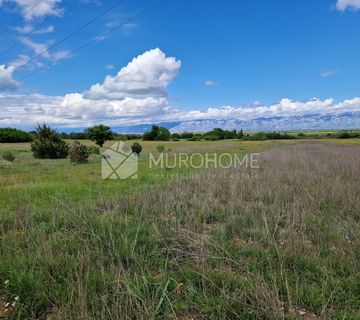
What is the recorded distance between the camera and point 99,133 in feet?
147

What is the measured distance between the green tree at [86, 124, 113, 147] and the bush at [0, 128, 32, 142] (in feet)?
80.8

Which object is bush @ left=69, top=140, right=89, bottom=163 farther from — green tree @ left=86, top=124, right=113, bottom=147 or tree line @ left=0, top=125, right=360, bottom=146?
green tree @ left=86, top=124, right=113, bottom=147

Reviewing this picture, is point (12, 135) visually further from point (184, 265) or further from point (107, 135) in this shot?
point (184, 265)

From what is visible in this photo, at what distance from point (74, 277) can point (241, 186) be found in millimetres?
5744

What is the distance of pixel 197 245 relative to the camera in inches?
141

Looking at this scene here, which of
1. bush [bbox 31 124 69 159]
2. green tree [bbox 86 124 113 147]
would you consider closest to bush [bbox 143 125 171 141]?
green tree [bbox 86 124 113 147]

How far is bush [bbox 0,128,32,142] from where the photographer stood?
57.5 metres

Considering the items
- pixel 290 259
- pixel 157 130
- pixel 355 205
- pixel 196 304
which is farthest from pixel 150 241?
pixel 157 130

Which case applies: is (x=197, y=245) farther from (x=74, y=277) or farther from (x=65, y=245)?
(x=65, y=245)

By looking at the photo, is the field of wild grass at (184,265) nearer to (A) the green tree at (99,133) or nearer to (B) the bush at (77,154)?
(B) the bush at (77,154)

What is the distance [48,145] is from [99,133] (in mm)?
20937

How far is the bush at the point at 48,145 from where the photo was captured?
2422cm

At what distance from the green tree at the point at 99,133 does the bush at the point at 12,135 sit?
2463cm

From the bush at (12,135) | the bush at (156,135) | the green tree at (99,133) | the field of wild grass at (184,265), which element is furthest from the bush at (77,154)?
the bush at (156,135)
